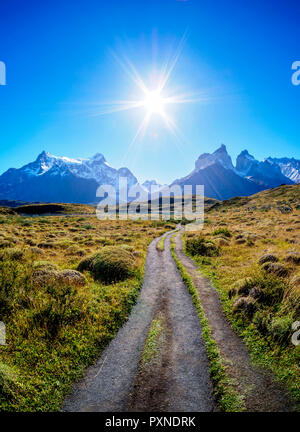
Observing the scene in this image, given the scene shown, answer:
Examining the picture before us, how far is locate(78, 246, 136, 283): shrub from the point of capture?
Answer: 1612 cm

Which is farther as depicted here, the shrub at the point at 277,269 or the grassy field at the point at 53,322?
the shrub at the point at 277,269

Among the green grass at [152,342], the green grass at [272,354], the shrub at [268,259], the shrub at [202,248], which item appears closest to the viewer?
the green grass at [272,354]

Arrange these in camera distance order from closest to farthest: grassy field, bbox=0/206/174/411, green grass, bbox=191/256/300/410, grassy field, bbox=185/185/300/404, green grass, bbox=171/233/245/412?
green grass, bbox=171/233/245/412, grassy field, bbox=0/206/174/411, green grass, bbox=191/256/300/410, grassy field, bbox=185/185/300/404

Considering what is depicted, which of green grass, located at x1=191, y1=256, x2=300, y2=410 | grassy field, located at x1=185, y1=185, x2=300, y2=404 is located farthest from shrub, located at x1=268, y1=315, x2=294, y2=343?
green grass, located at x1=191, y1=256, x2=300, y2=410

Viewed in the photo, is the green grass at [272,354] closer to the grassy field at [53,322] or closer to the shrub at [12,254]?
the grassy field at [53,322]

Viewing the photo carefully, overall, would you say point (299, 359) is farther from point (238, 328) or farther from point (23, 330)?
point (23, 330)

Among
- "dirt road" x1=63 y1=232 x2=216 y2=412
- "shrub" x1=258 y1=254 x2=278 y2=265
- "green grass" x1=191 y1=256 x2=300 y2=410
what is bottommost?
"dirt road" x1=63 y1=232 x2=216 y2=412

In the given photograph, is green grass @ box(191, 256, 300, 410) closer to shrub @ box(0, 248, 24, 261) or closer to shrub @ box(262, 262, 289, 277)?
shrub @ box(262, 262, 289, 277)

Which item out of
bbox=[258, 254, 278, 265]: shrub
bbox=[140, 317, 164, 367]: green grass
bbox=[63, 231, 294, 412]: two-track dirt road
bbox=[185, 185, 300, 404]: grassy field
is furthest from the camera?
bbox=[258, 254, 278, 265]: shrub

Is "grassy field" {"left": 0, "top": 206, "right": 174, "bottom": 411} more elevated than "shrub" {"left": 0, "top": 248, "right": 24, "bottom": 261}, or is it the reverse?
"shrub" {"left": 0, "top": 248, "right": 24, "bottom": 261}

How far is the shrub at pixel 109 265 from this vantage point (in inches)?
635

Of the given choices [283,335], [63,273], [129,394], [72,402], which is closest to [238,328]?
[283,335]

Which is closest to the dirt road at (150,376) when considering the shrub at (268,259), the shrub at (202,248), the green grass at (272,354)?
the green grass at (272,354)

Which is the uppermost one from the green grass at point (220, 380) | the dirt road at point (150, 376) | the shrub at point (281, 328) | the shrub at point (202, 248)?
the shrub at point (202, 248)
